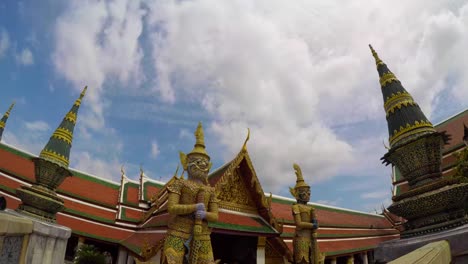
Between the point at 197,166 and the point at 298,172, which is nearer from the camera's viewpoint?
the point at 197,166

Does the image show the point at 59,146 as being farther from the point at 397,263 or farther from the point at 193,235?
the point at 397,263

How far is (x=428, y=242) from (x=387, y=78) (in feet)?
11.3

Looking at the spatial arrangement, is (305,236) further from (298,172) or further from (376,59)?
(376,59)

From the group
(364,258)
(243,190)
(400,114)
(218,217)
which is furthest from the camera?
(364,258)

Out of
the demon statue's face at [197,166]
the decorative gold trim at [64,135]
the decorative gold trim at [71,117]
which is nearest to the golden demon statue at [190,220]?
the demon statue's face at [197,166]

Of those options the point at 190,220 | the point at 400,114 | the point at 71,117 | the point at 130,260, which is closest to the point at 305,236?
the point at 190,220

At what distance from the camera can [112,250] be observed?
1148 cm

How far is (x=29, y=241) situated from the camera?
15.6 feet

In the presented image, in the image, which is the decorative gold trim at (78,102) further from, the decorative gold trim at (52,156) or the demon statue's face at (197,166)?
the demon statue's face at (197,166)

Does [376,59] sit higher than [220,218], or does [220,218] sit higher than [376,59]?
[376,59]

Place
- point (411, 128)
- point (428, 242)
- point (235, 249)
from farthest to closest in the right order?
point (235, 249) < point (411, 128) < point (428, 242)

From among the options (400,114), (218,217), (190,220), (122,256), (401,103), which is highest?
(401,103)

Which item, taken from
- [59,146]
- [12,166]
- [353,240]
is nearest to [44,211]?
[59,146]

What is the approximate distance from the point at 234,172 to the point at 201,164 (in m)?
3.08
